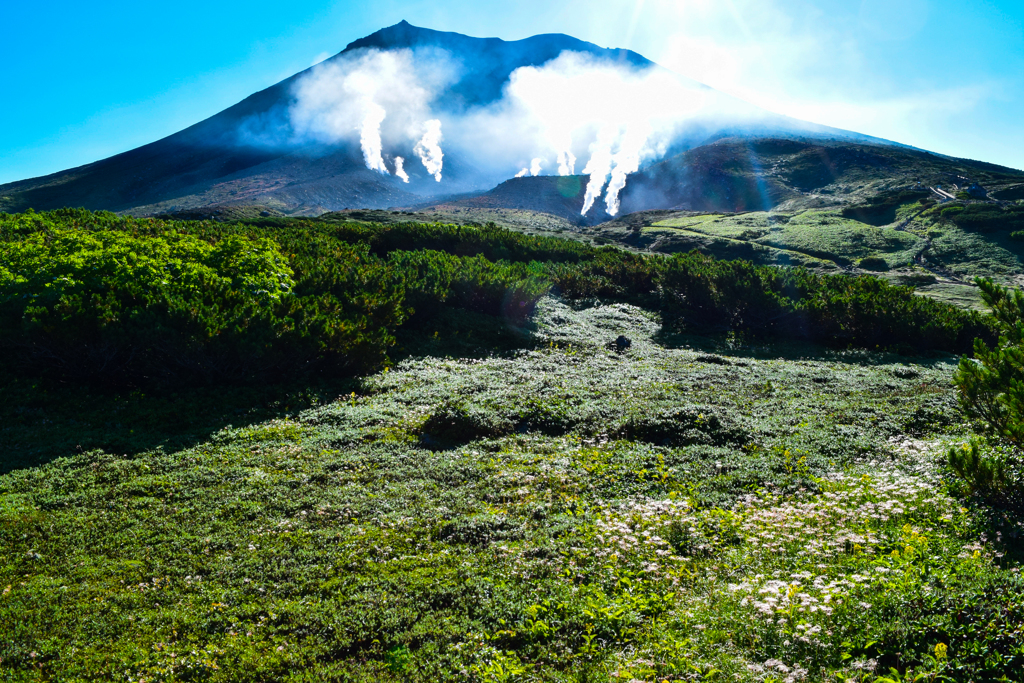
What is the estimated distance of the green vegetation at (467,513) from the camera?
168 inches

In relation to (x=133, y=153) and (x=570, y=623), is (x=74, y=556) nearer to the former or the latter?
(x=570, y=623)

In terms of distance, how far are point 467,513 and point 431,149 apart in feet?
628

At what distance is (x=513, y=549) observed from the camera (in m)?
6.23

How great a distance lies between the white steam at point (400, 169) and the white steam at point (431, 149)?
9.62 metres

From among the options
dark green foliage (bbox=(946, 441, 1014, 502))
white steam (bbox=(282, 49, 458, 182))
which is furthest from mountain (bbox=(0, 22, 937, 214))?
dark green foliage (bbox=(946, 441, 1014, 502))

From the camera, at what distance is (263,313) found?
37.3ft

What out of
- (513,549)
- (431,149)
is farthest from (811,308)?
(431,149)

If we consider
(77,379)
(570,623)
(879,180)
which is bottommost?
(570,623)

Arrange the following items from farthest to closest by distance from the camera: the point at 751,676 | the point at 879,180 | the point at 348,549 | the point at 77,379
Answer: the point at 879,180
the point at 77,379
the point at 348,549
the point at 751,676

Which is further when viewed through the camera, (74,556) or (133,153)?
(133,153)

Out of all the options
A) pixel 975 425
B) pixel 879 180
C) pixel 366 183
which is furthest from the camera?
pixel 366 183

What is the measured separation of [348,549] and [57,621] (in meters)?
2.49

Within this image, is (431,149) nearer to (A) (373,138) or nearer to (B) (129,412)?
(A) (373,138)

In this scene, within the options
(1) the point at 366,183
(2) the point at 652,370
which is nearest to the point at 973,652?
(2) the point at 652,370
